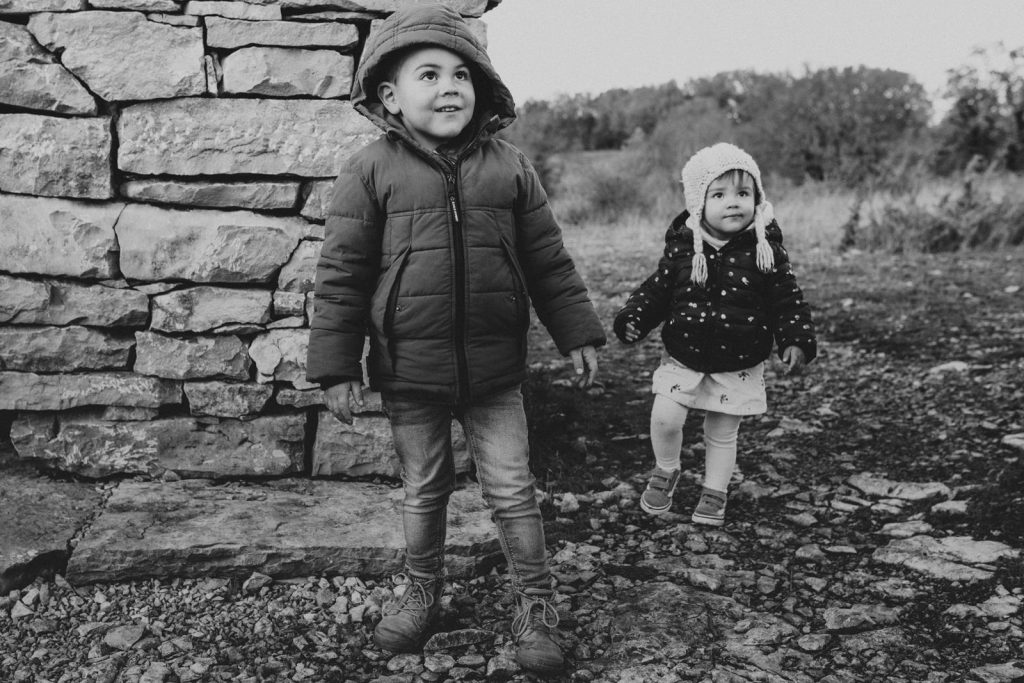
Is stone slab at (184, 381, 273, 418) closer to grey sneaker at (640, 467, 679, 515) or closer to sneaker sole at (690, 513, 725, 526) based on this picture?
grey sneaker at (640, 467, 679, 515)

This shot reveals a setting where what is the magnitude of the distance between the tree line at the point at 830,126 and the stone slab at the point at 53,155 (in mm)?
9775

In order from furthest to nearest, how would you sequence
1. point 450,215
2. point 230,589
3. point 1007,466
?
point 1007,466 → point 230,589 → point 450,215

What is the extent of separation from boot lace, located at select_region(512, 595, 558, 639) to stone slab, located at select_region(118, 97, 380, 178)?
161 cm

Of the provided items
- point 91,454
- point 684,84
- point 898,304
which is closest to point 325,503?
point 91,454

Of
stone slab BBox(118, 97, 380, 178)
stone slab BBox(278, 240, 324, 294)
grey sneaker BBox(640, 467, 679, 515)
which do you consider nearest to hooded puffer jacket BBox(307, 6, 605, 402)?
stone slab BBox(118, 97, 380, 178)

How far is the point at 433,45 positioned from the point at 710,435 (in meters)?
1.86

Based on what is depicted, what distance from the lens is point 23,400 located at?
3.17 meters

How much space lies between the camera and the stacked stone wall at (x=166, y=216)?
302 centimetres

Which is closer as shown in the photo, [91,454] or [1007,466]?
[91,454]

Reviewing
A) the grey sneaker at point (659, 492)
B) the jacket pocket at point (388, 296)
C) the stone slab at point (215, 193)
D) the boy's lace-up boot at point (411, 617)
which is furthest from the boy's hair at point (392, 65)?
the grey sneaker at point (659, 492)

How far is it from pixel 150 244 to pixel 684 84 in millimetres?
28849

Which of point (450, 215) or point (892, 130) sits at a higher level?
point (892, 130)

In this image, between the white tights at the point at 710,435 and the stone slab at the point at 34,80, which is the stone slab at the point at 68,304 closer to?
the stone slab at the point at 34,80

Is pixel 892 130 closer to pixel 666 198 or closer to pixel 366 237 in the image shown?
pixel 666 198
